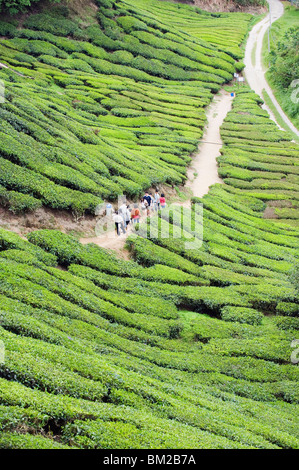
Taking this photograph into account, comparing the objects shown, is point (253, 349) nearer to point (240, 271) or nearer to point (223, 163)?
point (240, 271)

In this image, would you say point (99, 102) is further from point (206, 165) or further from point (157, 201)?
point (157, 201)

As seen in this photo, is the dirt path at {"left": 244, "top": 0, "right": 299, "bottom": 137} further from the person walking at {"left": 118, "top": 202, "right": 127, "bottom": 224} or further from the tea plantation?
the person walking at {"left": 118, "top": 202, "right": 127, "bottom": 224}

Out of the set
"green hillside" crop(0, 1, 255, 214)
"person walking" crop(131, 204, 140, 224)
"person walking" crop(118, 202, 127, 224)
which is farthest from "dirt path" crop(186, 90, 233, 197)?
"person walking" crop(118, 202, 127, 224)

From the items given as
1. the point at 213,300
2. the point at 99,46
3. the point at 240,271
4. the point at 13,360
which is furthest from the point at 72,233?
the point at 99,46

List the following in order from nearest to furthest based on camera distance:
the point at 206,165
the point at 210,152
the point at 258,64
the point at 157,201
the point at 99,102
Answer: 1. the point at 157,201
2. the point at 206,165
3. the point at 210,152
4. the point at 99,102
5. the point at 258,64

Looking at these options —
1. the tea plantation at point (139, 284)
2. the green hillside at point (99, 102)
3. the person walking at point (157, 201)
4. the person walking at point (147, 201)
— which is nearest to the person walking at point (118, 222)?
the tea plantation at point (139, 284)

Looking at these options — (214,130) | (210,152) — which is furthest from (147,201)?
(214,130)
